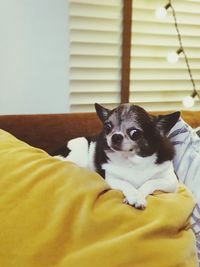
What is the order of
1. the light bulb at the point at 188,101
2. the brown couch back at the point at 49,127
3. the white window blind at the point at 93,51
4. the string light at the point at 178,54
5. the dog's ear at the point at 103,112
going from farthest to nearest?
the light bulb at the point at 188,101, the string light at the point at 178,54, the white window blind at the point at 93,51, the brown couch back at the point at 49,127, the dog's ear at the point at 103,112

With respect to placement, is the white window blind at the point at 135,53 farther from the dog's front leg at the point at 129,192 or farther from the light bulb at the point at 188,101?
the dog's front leg at the point at 129,192

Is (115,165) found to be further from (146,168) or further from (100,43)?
(100,43)

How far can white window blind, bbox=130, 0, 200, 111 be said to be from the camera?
5.45 feet

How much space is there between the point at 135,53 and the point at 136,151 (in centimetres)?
81

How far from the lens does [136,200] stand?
33.8 inches

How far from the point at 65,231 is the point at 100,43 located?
997 millimetres

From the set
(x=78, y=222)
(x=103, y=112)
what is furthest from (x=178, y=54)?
(x=78, y=222)

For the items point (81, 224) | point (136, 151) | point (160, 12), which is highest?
point (160, 12)

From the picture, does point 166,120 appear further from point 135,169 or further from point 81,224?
point 81,224

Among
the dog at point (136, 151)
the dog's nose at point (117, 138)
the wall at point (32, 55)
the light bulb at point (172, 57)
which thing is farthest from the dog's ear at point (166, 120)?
the light bulb at point (172, 57)

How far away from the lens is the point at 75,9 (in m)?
1.52

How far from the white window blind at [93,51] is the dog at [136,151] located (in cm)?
55

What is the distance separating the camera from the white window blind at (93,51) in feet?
5.06

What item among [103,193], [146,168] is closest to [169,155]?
[146,168]
